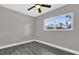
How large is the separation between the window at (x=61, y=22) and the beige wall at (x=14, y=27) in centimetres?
182

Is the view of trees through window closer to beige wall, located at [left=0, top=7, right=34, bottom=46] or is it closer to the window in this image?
the window

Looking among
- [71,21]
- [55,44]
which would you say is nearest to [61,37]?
[55,44]

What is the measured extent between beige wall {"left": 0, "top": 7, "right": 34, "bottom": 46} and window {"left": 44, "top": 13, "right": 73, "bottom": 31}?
1.82m

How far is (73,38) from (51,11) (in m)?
2.06

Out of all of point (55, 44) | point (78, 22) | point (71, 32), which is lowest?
point (55, 44)

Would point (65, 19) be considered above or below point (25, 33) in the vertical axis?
above


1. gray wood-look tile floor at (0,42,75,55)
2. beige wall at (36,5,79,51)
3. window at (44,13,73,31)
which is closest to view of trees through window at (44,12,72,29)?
window at (44,13,73,31)

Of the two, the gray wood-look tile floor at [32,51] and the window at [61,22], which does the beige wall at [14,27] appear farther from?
the window at [61,22]

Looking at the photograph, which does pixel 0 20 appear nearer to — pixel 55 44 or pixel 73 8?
pixel 55 44

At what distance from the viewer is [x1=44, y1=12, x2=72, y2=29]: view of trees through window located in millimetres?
3404

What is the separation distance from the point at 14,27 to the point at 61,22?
2671 millimetres

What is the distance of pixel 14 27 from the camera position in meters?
4.69

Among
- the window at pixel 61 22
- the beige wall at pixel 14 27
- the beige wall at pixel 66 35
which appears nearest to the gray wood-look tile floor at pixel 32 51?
the beige wall at pixel 66 35

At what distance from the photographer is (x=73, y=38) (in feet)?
10.4
